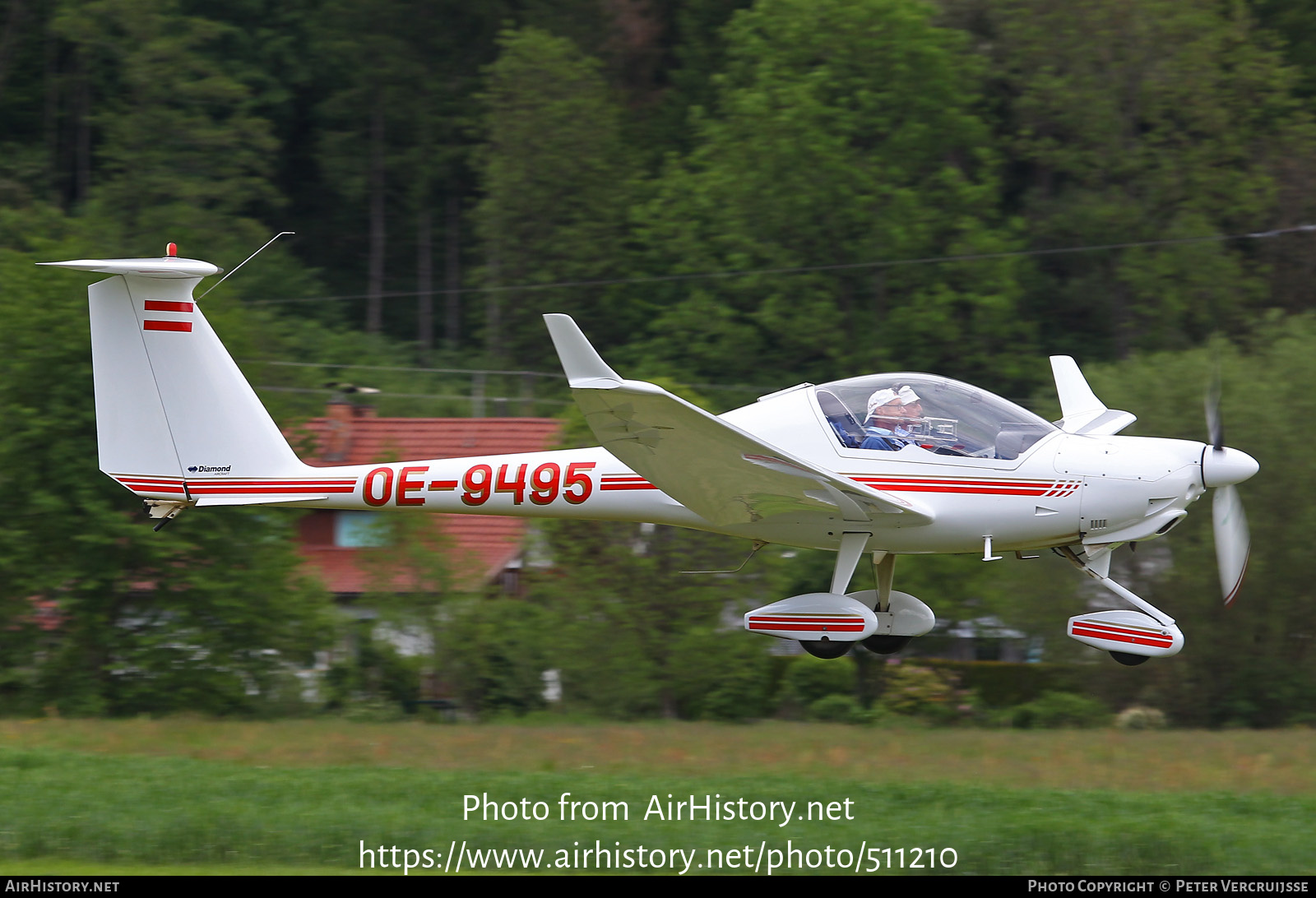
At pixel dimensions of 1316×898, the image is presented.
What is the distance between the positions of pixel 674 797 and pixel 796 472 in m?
2.61

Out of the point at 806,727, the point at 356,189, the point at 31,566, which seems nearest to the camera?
the point at 806,727

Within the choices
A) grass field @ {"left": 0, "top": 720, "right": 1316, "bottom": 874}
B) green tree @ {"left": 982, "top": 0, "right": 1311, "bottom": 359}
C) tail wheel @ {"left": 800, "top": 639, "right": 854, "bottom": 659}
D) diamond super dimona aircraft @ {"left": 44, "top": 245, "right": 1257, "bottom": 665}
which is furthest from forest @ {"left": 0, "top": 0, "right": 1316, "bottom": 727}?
tail wheel @ {"left": 800, "top": 639, "right": 854, "bottom": 659}

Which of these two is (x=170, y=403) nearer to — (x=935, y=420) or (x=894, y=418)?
(x=894, y=418)

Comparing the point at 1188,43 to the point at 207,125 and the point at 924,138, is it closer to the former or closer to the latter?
the point at 924,138

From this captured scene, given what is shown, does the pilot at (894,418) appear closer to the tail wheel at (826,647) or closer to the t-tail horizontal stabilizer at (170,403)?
the tail wheel at (826,647)

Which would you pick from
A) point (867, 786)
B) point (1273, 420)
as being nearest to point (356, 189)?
point (1273, 420)

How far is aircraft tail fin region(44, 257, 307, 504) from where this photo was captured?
436 inches

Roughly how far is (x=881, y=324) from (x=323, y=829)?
26.7 metres

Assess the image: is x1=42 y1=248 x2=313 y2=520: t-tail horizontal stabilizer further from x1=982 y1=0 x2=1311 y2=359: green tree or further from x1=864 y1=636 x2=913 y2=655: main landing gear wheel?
x1=982 y1=0 x2=1311 y2=359: green tree

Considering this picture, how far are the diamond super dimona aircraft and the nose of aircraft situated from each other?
0.04 ft

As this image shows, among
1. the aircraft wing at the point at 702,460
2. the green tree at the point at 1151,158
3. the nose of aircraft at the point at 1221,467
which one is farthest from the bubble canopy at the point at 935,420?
the green tree at the point at 1151,158

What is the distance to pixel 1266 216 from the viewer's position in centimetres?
3709

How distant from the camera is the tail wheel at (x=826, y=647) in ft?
33.4

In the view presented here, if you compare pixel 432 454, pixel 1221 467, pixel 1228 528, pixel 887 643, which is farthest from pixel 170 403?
pixel 432 454
